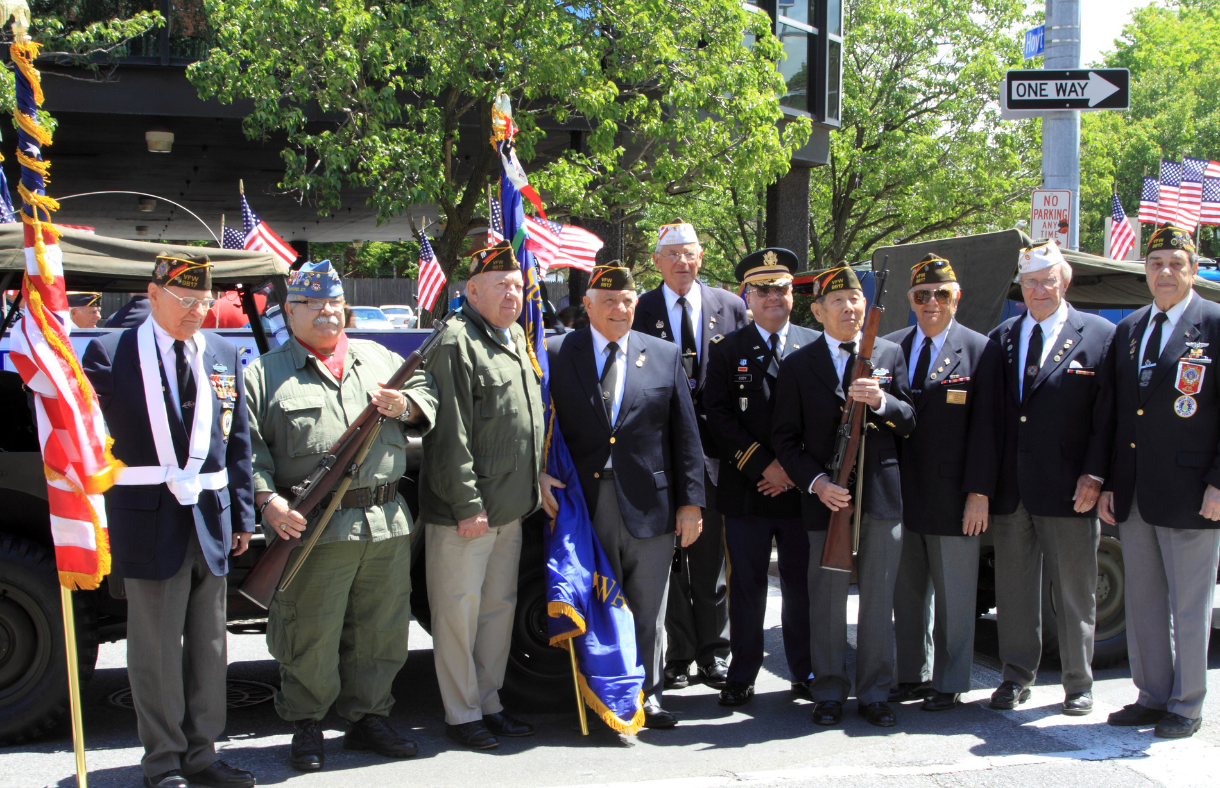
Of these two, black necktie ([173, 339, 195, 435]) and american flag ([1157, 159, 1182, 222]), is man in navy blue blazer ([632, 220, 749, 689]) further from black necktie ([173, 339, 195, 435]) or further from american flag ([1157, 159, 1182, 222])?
american flag ([1157, 159, 1182, 222])

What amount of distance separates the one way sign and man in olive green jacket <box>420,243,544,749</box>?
16.7ft

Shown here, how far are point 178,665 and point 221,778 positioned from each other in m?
0.46

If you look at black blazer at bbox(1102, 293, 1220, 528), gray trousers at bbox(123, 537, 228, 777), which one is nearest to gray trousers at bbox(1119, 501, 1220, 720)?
black blazer at bbox(1102, 293, 1220, 528)

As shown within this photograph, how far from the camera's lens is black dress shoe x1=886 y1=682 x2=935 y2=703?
5082mm

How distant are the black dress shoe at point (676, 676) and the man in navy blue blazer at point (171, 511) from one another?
221cm

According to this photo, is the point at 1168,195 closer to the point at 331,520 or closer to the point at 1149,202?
the point at 1149,202

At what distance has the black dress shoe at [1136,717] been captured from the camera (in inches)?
185

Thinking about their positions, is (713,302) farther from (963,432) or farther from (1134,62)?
(1134,62)

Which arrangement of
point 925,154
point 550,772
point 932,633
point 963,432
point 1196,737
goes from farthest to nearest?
point 925,154
point 932,633
point 963,432
point 1196,737
point 550,772

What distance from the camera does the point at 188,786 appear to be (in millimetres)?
3938

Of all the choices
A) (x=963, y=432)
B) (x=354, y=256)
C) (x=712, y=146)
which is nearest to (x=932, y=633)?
(x=963, y=432)

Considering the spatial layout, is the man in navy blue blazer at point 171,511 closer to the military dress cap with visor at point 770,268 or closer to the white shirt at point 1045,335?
the military dress cap with visor at point 770,268

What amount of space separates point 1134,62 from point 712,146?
31.6m

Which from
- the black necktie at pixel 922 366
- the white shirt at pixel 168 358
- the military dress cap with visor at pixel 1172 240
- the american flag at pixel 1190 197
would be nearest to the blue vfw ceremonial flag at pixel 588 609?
the white shirt at pixel 168 358
